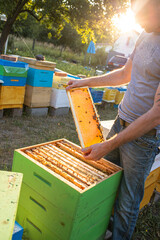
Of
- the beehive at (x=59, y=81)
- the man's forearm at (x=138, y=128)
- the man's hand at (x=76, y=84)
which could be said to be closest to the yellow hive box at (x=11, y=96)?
the beehive at (x=59, y=81)

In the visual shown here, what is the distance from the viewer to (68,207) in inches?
49.1

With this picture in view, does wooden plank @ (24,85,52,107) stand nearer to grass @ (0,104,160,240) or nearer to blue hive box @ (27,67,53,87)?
blue hive box @ (27,67,53,87)

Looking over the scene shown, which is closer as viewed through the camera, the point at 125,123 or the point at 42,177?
the point at 42,177

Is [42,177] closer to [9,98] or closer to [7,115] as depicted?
[9,98]

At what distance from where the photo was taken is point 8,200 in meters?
0.84

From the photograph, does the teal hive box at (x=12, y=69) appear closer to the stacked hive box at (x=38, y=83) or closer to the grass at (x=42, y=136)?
the stacked hive box at (x=38, y=83)

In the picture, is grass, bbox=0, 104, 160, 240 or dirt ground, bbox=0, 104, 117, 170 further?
dirt ground, bbox=0, 104, 117, 170

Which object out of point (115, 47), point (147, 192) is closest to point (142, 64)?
point (147, 192)

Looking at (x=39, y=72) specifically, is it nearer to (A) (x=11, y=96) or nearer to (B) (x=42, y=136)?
(A) (x=11, y=96)

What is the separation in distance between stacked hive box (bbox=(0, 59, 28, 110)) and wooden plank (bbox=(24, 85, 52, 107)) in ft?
0.70

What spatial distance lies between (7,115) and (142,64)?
3.66 m

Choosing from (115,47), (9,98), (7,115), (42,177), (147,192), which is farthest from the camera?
(115,47)

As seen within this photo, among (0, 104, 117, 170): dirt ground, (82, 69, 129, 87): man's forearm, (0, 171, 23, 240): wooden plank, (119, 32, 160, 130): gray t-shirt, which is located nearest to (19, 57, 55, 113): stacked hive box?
(0, 104, 117, 170): dirt ground

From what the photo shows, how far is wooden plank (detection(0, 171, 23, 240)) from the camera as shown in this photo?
0.71 meters
